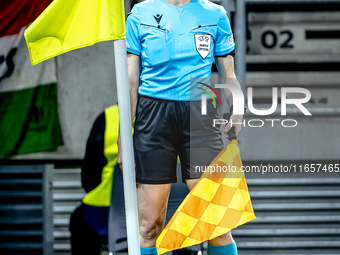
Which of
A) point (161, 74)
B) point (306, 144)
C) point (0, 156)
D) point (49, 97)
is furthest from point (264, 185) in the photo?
point (0, 156)

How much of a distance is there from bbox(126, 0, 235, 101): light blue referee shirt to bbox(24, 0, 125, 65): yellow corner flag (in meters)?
0.27

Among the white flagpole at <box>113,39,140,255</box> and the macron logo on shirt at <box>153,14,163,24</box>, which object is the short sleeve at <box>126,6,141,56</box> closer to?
the macron logo on shirt at <box>153,14,163,24</box>

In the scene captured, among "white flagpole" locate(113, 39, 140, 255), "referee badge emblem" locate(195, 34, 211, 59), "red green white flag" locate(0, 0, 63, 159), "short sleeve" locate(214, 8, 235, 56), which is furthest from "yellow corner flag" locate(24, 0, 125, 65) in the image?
"red green white flag" locate(0, 0, 63, 159)

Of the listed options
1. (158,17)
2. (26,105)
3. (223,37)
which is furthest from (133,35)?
(26,105)

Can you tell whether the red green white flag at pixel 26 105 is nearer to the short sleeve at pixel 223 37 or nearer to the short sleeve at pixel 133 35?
the short sleeve at pixel 133 35

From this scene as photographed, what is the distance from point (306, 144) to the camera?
4.25 metres

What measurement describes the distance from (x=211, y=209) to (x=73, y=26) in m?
1.52

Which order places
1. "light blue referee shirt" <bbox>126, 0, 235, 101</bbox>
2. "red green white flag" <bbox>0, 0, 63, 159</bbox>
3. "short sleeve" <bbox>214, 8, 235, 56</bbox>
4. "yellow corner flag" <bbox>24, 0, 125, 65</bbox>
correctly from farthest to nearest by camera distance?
"red green white flag" <bbox>0, 0, 63, 159</bbox> < "short sleeve" <bbox>214, 8, 235, 56</bbox> < "light blue referee shirt" <bbox>126, 0, 235, 101</bbox> < "yellow corner flag" <bbox>24, 0, 125, 65</bbox>

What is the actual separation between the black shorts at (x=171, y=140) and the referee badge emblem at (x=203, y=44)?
346 mm

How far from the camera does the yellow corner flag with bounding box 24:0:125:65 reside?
7.96 feet

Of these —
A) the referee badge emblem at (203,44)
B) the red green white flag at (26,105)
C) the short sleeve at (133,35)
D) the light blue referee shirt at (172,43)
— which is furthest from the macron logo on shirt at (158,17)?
the red green white flag at (26,105)

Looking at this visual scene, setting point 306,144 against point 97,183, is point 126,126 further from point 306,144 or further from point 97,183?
point 306,144

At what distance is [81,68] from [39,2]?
0.81 metres

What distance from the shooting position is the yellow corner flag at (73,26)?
2.43 metres
